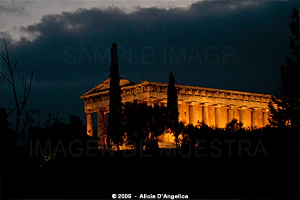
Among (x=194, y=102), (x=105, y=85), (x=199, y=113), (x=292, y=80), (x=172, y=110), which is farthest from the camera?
(x=105, y=85)

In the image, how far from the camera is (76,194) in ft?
70.2

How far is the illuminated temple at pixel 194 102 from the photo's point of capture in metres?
68.1

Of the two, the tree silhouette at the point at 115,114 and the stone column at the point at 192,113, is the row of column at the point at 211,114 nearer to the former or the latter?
the stone column at the point at 192,113

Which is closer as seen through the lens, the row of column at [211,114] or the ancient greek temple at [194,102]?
the ancient greek temple at [194,102]

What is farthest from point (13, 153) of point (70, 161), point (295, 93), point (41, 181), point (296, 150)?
point (295, 93)

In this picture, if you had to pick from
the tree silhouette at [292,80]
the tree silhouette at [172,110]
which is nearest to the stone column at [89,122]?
the tree silhouette at [172,110]

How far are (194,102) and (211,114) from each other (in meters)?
3.79

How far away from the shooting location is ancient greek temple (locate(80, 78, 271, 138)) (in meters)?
68.1

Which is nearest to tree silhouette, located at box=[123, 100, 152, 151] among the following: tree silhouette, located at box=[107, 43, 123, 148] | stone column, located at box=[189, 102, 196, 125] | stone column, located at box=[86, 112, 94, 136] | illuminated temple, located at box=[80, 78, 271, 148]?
tree silhouette, located at box=[107, 43, 123, 148]

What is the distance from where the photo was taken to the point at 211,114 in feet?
245

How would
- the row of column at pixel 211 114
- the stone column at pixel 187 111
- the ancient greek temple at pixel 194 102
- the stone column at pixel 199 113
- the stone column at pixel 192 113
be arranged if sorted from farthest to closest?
the stone column at pixel 199 113 → the stone column at pixel 192 113 → the row of column at pixel 211 114 → the stone column at pixel 187 111 → the ancient greek temple at pixel 194 102

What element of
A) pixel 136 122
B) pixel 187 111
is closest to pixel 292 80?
pixel 136 122

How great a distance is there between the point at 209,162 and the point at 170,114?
100ft

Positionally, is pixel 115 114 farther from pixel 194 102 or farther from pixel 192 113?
pixel 194 102
